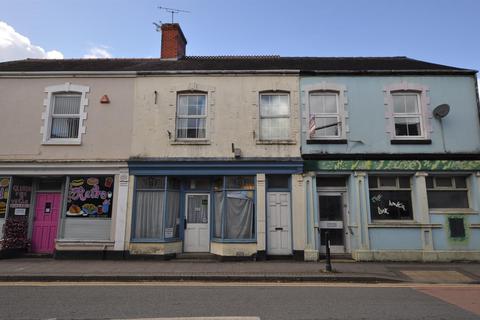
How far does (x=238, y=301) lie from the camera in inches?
261

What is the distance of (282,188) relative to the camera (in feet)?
39.9

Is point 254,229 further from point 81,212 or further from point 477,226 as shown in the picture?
point 477,226

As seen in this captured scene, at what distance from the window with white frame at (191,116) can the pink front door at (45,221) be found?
5.15 metres

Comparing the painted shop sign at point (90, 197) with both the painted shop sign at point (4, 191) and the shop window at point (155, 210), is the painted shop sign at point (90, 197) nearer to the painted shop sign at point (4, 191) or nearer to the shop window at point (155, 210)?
the shop window at point (155, 210)

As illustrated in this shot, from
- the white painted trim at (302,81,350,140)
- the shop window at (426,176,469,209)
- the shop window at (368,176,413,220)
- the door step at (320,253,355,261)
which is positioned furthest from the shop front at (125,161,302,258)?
the shop window at (426,176,469,209)

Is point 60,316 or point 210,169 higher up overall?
point 210,169

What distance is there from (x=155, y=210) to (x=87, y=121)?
4.05 meters

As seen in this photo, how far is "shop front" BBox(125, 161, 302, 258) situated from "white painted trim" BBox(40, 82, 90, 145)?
2335 mm

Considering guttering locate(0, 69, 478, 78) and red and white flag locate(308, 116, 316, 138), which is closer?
red and white flag locate(308, 116, 316, 138)

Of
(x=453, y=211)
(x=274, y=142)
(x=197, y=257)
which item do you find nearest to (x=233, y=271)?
→ (x=197, y=257)

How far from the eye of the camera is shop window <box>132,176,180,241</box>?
1191cm

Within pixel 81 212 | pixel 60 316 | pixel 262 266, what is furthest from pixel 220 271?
pixel 81 212

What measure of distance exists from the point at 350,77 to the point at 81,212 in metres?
10.6

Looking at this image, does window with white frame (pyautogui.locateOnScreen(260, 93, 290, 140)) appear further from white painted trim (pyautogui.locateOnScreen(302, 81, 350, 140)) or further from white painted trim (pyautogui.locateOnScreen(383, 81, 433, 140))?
white painted trim (pyautogui.locateOnScreen(383, 81, 433, 140))
